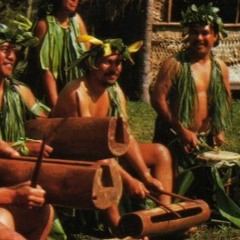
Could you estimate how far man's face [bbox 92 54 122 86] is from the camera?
569 centimetres

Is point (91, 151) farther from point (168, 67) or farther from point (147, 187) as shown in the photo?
point (168, 67)

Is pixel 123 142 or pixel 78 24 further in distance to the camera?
pixel 78 24

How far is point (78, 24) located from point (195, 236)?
6.61 ft

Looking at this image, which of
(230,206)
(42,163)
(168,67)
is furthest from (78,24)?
(42,163)

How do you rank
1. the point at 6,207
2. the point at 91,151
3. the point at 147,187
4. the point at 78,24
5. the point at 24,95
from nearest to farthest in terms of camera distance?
the point at 6,207 < the point at 91,151 < the point at 24,95 < the point at 147,187 < the point at 78,24

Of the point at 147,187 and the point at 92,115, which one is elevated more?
the point at 92,115

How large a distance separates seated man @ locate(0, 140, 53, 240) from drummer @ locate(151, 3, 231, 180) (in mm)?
1920

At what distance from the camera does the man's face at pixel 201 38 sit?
653 cm

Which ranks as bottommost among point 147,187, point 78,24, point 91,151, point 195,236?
point 195,236

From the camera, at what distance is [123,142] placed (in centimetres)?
518

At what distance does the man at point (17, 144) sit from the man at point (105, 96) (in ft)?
0.72

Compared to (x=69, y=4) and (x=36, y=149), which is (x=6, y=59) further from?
(x=69, y=4)

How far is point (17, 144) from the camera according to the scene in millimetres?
5090

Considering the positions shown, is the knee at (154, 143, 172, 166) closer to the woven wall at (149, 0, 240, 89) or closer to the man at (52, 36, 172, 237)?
the man at (52, 36, 172, 237)
